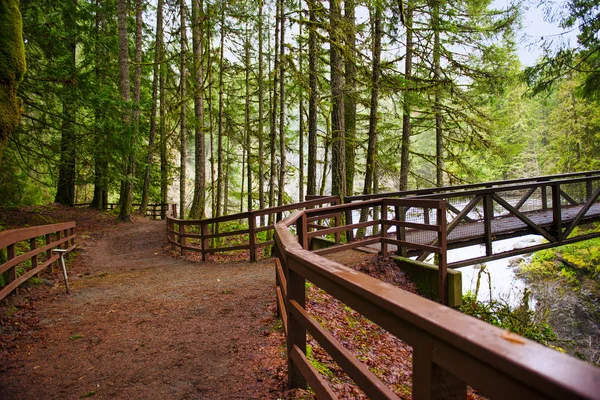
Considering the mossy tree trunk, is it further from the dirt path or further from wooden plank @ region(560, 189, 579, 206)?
wooden plank @ region(560, 189, 579, 206)

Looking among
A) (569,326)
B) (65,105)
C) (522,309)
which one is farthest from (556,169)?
(65,105)

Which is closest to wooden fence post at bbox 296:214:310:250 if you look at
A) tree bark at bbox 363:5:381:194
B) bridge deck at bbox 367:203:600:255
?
bridge deck at bbox 367:203:600:255

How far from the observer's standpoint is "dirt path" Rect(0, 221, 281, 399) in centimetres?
340

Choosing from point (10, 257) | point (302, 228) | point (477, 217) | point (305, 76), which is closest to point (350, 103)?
point (305, 76)

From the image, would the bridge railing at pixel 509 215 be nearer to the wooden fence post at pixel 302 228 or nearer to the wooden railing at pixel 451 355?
the wooden fence post at pixel 302 228

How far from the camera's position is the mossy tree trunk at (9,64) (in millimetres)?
4836

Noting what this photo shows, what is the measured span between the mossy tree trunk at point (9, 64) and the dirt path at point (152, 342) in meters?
2.86

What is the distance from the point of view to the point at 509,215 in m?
8.35

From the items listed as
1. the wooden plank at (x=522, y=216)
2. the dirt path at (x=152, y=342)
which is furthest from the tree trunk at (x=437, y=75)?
the dirt path at (x=152, y=342)

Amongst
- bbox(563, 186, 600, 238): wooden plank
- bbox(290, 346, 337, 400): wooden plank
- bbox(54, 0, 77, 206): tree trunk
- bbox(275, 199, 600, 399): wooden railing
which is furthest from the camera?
bbox(54, 0, 77, 206): tree trunk

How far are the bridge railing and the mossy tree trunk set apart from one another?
673 cm

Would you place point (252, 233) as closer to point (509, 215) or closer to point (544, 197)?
point (509, 215)

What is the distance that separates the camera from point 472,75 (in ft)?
40.3

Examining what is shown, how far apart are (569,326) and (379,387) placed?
12417 mm
